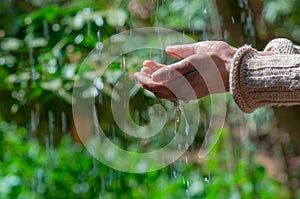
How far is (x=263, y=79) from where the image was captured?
3.83ft

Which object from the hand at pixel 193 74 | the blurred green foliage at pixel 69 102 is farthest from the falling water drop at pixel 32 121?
the hand at pixel 193 74

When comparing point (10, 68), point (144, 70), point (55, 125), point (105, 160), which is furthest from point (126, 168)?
point (144, 70)

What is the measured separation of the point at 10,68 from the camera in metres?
2.31

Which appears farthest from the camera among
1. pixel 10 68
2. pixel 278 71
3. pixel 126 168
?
pixel 10 68

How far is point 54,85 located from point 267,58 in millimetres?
1130

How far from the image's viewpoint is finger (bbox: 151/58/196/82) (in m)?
1.16

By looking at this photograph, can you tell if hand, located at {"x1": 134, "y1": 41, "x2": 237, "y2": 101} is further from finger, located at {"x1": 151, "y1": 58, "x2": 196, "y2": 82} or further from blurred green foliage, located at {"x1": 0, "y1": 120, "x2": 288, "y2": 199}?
blurred green foliage, located at {"x1": 0, "y1": 120, "x2": 288, "y2": 199}

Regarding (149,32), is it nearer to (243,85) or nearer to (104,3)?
(104,3)

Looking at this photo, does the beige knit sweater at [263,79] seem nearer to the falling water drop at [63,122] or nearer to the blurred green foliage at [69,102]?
the blurred green foliage at [69,102]

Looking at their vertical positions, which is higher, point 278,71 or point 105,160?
point 278,71

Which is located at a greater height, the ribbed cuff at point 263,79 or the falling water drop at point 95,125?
the ribbed cuff at point 263,79

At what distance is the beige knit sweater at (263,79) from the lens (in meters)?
1.15

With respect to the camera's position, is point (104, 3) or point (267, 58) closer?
point (267, 58)

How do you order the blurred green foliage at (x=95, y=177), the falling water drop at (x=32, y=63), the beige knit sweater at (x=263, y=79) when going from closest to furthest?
the beige knit sweater at (x=263, y=79) < the blurred green foliage at (x=95, y=177) < the falling water drop at (x=32, y=63)
